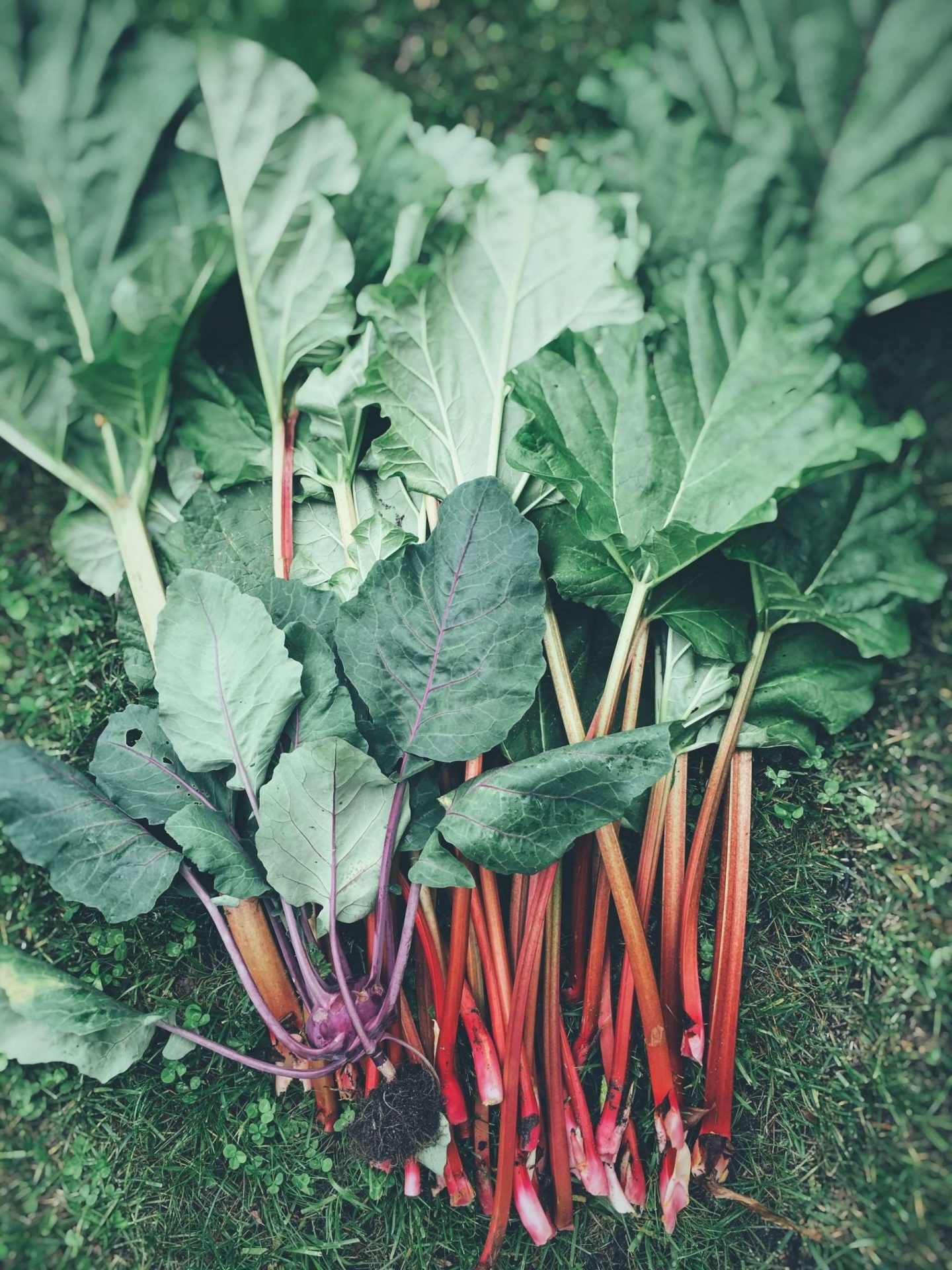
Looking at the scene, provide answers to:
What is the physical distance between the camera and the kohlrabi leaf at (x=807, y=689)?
60.0 inches

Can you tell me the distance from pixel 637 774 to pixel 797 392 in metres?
0.69

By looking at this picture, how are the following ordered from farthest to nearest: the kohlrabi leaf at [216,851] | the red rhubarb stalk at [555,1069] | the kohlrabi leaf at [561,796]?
the red rhubarb stalk at [555,1069]
the kohlrabi leaf at [216,851]
the kohlrabi leaf at [561,796]

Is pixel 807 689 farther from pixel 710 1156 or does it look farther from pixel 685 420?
pixel 710 1156

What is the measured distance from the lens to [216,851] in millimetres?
1421

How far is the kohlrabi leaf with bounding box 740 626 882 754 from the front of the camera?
5.00 feet

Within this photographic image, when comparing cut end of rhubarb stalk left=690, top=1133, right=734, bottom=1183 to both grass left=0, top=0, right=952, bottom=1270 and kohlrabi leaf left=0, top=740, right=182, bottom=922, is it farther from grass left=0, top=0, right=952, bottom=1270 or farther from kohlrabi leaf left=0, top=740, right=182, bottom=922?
kohlrabi leaf left=0, top=740, right=182, bottom=922

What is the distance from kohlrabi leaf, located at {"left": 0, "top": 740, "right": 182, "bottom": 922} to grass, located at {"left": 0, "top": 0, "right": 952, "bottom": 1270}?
0.72 feet

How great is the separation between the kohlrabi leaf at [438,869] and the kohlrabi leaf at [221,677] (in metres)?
0.34

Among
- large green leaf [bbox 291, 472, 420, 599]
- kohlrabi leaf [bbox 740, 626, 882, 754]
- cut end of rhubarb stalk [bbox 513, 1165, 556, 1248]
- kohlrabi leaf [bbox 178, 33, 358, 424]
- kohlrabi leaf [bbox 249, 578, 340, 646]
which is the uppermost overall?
kohlrabi leaf [bbox 178, 33, 358, 424]

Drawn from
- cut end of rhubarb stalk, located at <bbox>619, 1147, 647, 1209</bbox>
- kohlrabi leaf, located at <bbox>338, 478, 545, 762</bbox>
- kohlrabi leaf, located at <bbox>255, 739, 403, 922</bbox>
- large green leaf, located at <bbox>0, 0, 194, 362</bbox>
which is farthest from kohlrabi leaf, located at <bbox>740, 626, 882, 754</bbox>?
large green leaf, located at <bbox>0, 0, 194, 362</bbox>

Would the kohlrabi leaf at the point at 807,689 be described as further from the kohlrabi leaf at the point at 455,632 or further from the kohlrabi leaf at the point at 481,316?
the kohlrabi leaf at the point at 481,316

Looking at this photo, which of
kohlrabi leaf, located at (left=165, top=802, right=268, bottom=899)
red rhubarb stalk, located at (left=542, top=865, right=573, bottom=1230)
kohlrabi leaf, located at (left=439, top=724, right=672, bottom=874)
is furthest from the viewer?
red rhubarb stalk, located at (left=542, top=865, right=573, bottom=1230)

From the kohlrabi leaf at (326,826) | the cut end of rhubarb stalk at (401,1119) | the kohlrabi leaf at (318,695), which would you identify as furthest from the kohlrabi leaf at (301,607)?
the cut end of rhubarb stalk at (401,1119)

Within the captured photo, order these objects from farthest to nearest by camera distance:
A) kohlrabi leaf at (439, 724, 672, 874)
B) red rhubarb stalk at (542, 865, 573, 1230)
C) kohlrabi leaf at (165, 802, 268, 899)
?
red rhubarb stalk at (542, 865, 573, 1230), kohlrabi leaf at (165, 802, 268, 899), kohlrabi leaf at (439, 724, 672, 874)
